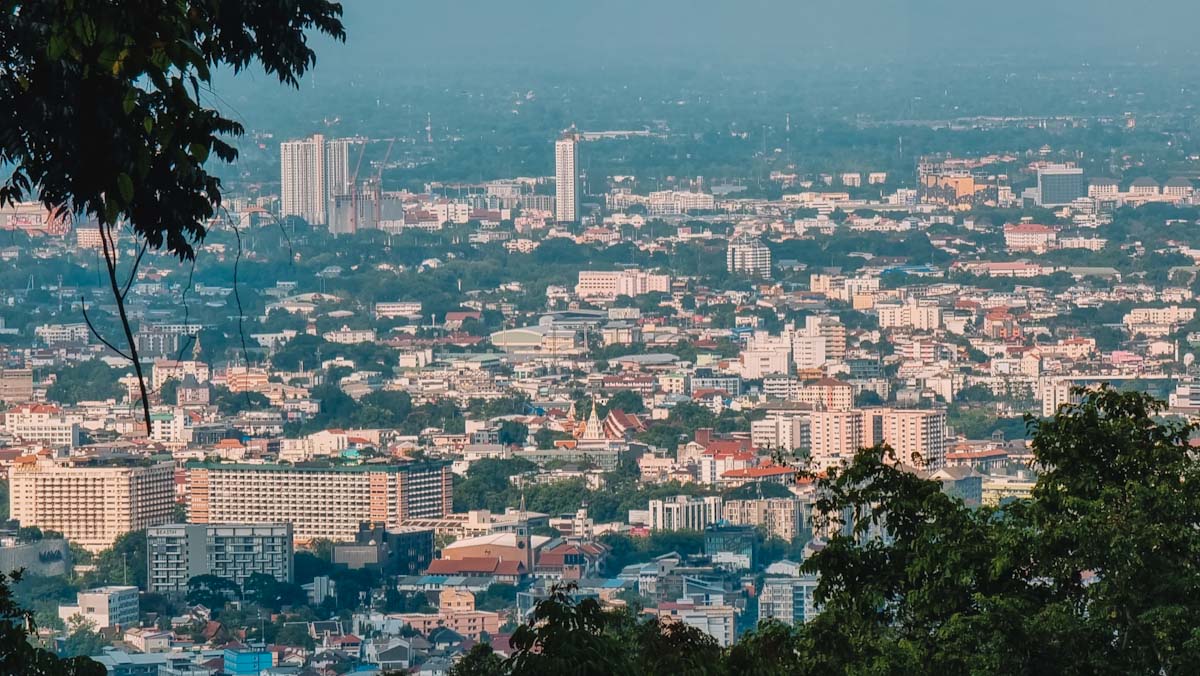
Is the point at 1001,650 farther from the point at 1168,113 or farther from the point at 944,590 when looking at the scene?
the point at 1168,113

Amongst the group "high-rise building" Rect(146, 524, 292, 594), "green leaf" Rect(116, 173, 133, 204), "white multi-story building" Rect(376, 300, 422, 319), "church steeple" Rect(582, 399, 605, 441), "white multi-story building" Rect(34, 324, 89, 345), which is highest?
"white multi-story building" Rect(376, 300, 422, 319)

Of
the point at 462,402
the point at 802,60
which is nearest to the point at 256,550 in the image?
the point at 462,402

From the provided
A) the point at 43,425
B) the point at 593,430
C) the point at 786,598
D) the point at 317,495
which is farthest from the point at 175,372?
the point at 786,598

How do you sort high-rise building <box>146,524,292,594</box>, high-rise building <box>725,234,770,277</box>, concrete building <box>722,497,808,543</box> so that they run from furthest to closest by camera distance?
high-rise building <box>725,234,770,277</box>
concrete building <box>722,497,808,543</box>
high-rise building <box>146,524,292,594</box>

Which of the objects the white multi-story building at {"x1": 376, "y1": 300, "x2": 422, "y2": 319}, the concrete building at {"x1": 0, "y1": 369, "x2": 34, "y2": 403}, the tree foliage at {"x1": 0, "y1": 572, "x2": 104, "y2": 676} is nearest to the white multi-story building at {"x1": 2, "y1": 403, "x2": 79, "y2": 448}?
the concrete building at {"x1": 0, "y1": 369, "x2": 34, "y2": 403}

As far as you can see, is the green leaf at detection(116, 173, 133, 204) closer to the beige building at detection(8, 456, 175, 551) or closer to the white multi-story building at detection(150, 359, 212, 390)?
the beige building at detection(8, 456, 175, 551)
